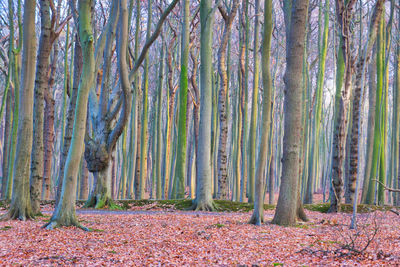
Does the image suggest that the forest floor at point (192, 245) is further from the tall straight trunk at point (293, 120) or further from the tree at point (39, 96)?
the tree at point (39, 96)

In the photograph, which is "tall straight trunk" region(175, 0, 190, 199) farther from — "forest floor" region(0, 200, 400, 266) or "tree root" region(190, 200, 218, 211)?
"forest floor" region(0, 200, 400, 266)

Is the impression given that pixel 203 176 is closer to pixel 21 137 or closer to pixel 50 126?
pixel 21 137

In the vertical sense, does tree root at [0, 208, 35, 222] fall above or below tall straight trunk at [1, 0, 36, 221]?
below

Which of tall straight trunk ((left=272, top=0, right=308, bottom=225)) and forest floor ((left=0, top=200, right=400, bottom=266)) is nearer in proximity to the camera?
forest floor ((left=0, top=200, right=400, bottom=266))

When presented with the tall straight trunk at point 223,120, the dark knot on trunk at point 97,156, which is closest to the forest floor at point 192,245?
the dark knot on trunk at point 97,156

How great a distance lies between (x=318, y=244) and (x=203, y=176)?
488cm

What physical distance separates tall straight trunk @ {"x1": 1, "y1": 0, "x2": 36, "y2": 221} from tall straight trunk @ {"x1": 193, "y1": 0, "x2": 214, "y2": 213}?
13.9ft

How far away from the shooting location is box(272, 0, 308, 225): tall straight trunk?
767 centimetres

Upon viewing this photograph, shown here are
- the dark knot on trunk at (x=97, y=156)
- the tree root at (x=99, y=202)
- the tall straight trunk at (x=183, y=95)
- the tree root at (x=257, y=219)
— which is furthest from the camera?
the tall straight trunk at (x=183, y=95)

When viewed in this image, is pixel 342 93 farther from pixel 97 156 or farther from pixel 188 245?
pixel 188 245

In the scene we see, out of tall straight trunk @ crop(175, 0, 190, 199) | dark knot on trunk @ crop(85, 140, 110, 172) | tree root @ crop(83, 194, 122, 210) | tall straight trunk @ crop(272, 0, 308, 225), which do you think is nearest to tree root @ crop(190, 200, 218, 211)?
tall straight trunk @ crop(175, 0, 190, 199)

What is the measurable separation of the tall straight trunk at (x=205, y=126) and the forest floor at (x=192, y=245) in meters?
2.81

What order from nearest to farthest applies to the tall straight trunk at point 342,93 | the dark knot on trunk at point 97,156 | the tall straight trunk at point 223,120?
1. the tall straight trunk at point 342,93
2. the dark knot on trunk at point 97,156
3. the tall straight trunk at point 223,120

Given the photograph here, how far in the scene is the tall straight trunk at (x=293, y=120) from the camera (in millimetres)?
7668
